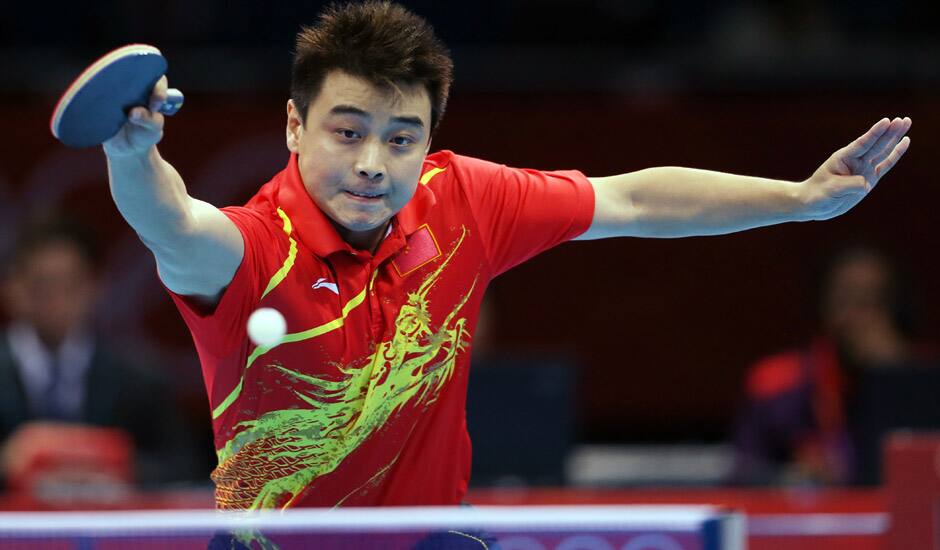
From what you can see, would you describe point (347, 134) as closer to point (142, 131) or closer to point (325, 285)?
point (325, 285)

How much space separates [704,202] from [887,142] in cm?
50

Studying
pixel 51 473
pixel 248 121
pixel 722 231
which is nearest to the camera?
pixel 722 231

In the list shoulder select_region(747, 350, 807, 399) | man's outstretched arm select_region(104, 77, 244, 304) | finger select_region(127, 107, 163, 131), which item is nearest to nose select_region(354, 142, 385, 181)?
man's outstretched arm select_region(104, 77, 244, 304)

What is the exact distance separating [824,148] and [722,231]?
5.32 metres

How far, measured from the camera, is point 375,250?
3.75 meters

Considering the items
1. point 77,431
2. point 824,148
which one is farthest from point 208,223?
point 824,148

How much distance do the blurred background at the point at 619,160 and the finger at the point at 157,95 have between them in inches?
228

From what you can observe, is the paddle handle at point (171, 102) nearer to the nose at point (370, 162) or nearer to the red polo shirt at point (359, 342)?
the red polo shirt at point (359, 342)

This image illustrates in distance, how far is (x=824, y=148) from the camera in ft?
29.6

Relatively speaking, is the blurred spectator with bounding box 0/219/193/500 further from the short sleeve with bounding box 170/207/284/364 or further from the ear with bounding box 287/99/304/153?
the short sleeve with bounding box 170/207/284/364

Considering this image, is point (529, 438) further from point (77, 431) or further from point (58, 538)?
point (58, 538)

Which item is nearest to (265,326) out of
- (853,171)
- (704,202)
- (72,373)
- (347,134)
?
(347,134)

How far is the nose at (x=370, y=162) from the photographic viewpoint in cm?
345

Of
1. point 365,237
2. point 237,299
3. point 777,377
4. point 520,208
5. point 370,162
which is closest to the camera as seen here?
point 237,299
